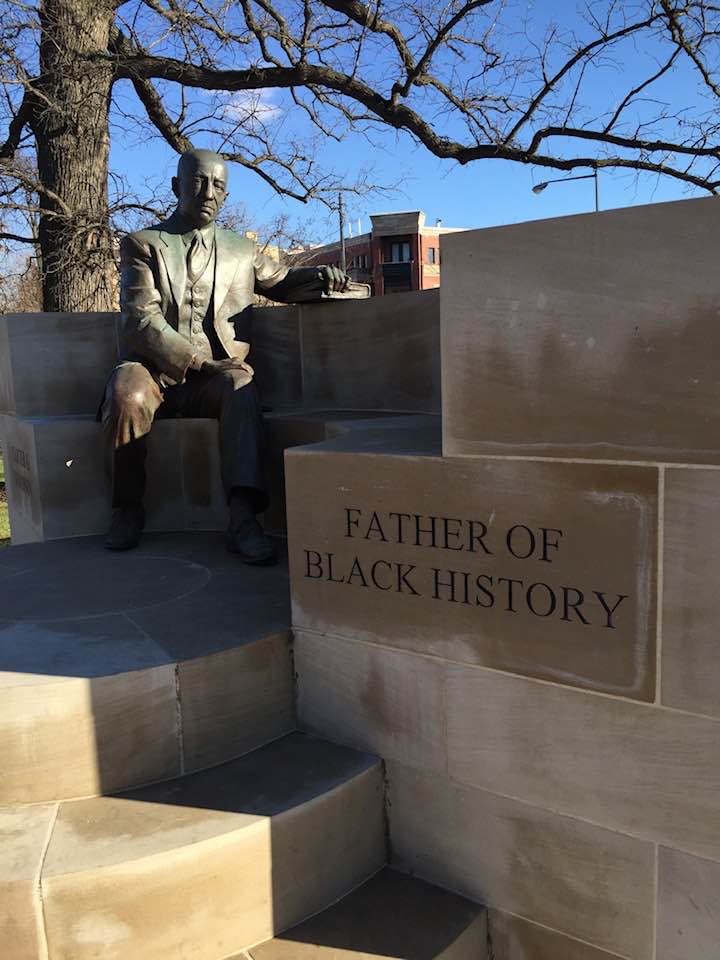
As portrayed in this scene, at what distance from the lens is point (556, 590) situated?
267 centimetres

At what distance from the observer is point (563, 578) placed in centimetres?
265

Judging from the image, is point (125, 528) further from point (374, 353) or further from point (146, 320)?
point (374, 353)

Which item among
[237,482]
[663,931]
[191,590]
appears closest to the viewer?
[663,931]

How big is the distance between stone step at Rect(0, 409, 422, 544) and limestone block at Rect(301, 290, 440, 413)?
0.72 feet

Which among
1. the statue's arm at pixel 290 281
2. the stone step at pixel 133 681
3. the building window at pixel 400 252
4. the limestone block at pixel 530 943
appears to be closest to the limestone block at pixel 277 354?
the statue's arm at pixel 290 281

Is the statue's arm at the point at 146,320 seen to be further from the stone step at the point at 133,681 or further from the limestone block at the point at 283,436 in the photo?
the stone step at the point at 133,681

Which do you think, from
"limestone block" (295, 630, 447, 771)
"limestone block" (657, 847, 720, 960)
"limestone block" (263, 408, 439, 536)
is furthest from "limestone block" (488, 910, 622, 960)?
"limestone block" (263, 408, 439, 536)

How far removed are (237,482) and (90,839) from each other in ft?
7.24

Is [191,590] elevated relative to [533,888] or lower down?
elevated

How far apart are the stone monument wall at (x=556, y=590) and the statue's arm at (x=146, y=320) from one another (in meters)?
1.88

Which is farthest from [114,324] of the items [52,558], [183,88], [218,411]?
[183,88]

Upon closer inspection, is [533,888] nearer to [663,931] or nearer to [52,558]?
[663,931]

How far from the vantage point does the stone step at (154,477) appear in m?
5.28

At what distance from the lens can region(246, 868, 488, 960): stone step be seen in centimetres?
264
